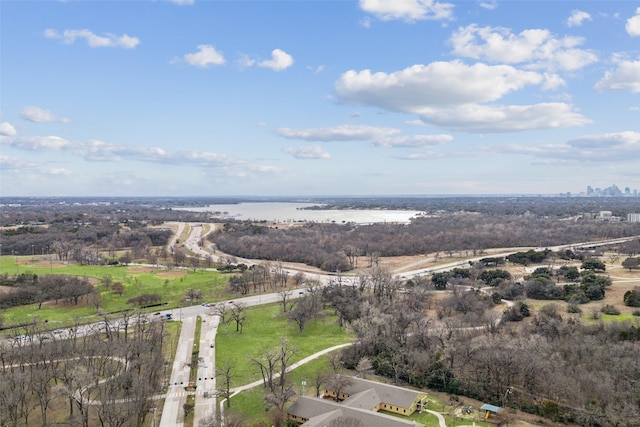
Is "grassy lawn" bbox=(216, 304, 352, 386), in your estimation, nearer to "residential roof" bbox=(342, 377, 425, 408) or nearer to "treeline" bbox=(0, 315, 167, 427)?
"treeline" bbox=(0, 315, 167, 427)

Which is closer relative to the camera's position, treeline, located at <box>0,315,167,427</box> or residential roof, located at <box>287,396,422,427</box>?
residential roof, located at <box>287,396,422,427</box>

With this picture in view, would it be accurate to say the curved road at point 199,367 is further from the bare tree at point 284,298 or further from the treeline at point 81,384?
the treeline at point 81,384

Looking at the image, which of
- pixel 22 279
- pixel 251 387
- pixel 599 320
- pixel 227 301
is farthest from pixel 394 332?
pixel 22 279

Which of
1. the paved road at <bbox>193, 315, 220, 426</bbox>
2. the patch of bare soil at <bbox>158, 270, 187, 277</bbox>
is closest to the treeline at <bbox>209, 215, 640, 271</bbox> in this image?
the patch of bare soil at <bbox>158, 270, 187, 277</bbox>

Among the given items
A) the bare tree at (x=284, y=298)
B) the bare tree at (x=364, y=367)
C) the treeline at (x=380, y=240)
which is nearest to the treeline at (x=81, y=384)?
the bare tree at (x=364, y=367)

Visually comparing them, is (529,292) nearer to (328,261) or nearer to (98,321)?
(328,261)

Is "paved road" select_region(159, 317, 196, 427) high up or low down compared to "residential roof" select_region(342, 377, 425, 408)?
down

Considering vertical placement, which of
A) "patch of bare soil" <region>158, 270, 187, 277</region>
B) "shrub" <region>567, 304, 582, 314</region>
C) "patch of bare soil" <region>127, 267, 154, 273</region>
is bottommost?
"patch of bare soil" <region>158, 270, 187, 277</region>
